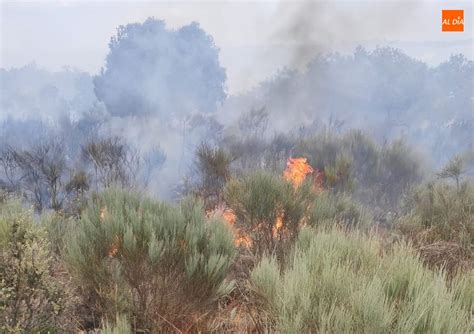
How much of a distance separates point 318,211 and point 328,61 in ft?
188

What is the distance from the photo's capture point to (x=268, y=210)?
7781 mm

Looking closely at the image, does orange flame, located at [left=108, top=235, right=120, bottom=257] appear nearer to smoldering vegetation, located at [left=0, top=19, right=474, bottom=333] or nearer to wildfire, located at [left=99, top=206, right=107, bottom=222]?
smoldering vegetation, located at [left=0, top=19, right=474, bottom=333]

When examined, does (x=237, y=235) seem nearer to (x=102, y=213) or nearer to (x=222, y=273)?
(x=102, y=213)

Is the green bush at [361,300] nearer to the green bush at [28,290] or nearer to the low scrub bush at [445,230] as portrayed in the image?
the green bush at [28,290]

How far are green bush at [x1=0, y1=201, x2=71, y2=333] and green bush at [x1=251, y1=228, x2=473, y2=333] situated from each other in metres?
1.70

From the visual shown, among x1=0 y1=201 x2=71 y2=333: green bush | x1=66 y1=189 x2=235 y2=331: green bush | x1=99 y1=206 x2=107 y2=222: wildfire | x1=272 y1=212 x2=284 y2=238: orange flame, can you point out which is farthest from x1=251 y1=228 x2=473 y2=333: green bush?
x1=272 y1=212 x2=284 y2=238: orange flame

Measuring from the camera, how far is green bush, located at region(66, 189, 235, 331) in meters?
A: 4.46

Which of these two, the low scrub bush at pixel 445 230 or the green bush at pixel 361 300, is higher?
the green bush at pixel 361 300

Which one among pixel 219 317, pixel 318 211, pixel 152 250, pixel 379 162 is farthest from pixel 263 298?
pixel 379 162

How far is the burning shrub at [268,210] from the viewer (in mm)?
7609

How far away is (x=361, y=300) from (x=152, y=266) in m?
2.30

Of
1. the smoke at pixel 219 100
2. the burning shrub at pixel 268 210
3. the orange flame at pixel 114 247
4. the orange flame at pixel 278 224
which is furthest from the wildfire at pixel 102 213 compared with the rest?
the smoke at pixel 219 100

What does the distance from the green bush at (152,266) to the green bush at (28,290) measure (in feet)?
1.98

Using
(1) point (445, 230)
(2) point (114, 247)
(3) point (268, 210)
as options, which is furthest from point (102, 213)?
(1) point (445, 230)
